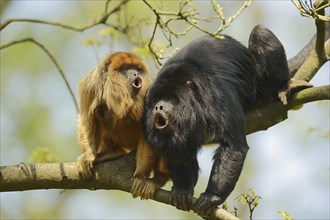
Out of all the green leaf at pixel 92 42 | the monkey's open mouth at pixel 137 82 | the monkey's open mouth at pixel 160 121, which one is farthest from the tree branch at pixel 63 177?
the green leaf at pixel 92 42

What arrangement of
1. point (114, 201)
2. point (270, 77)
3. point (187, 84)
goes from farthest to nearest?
point (114, 201)
point (270, 77)
point (187, 84)

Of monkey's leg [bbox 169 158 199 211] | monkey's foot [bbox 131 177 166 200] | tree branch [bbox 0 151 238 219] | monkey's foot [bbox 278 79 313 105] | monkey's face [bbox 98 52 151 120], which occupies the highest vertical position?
monkey's face [bbox 98 52 151 120]

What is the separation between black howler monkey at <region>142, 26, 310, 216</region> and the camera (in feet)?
21.6

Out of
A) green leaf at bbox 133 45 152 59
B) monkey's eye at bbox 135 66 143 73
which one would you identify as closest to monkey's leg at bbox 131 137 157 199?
monkey's eye at bbox 135 66 143 73

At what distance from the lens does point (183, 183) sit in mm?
6766

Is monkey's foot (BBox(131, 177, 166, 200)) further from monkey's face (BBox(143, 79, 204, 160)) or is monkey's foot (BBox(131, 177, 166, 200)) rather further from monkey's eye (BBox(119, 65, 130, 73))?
monkey's eye (BBox(119, 65, 130, 73))

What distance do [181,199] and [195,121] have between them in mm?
860

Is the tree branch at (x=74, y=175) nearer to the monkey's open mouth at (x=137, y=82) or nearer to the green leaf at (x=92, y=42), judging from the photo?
the monkey's open mouth at (x=137, y=82)

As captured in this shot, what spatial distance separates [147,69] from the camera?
7051 millimetres

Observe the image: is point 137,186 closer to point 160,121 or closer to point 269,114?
point 160,121

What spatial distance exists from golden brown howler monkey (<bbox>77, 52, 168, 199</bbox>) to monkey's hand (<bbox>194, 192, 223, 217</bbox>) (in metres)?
0.53

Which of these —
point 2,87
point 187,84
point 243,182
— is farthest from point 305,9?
point 2,87

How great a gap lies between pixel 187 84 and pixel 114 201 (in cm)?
1779

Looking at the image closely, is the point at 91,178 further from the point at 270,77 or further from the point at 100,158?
the point at 270,77
